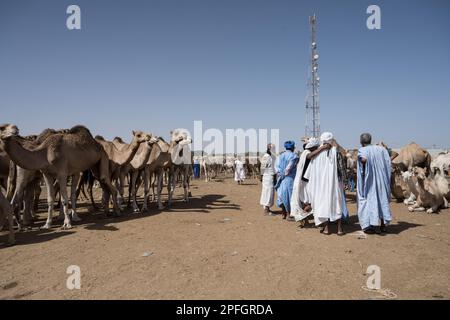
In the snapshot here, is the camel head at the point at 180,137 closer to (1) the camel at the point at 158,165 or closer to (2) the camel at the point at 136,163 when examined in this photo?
(1) the camel at the point at 158,165

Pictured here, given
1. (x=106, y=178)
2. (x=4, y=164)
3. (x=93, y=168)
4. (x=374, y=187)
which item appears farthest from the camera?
(x=93, y=168)

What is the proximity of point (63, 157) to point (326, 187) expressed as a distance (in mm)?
6646

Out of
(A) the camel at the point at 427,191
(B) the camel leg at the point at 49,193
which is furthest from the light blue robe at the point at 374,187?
(B) the camel leg at the point at 49,193

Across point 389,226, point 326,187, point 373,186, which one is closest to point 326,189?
point 326,187

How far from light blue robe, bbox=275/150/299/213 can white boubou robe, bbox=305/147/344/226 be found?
1.19 metres

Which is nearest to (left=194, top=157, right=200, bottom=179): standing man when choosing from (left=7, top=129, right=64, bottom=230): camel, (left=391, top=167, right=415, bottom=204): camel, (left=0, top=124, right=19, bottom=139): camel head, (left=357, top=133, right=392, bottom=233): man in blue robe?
(left=391, top=167, right=415, bottom=204): camel

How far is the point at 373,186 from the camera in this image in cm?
668

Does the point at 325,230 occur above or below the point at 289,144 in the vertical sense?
below

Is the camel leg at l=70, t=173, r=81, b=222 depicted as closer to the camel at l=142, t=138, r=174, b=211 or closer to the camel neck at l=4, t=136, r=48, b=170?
the camel neck at l=4, t=136, r=48, b=170

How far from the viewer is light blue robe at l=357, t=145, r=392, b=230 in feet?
21.6

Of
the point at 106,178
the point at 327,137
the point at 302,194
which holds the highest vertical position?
the point at 327,137

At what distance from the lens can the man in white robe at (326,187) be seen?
6559 mm

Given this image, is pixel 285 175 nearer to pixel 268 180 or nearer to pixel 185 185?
pixel 268 180
